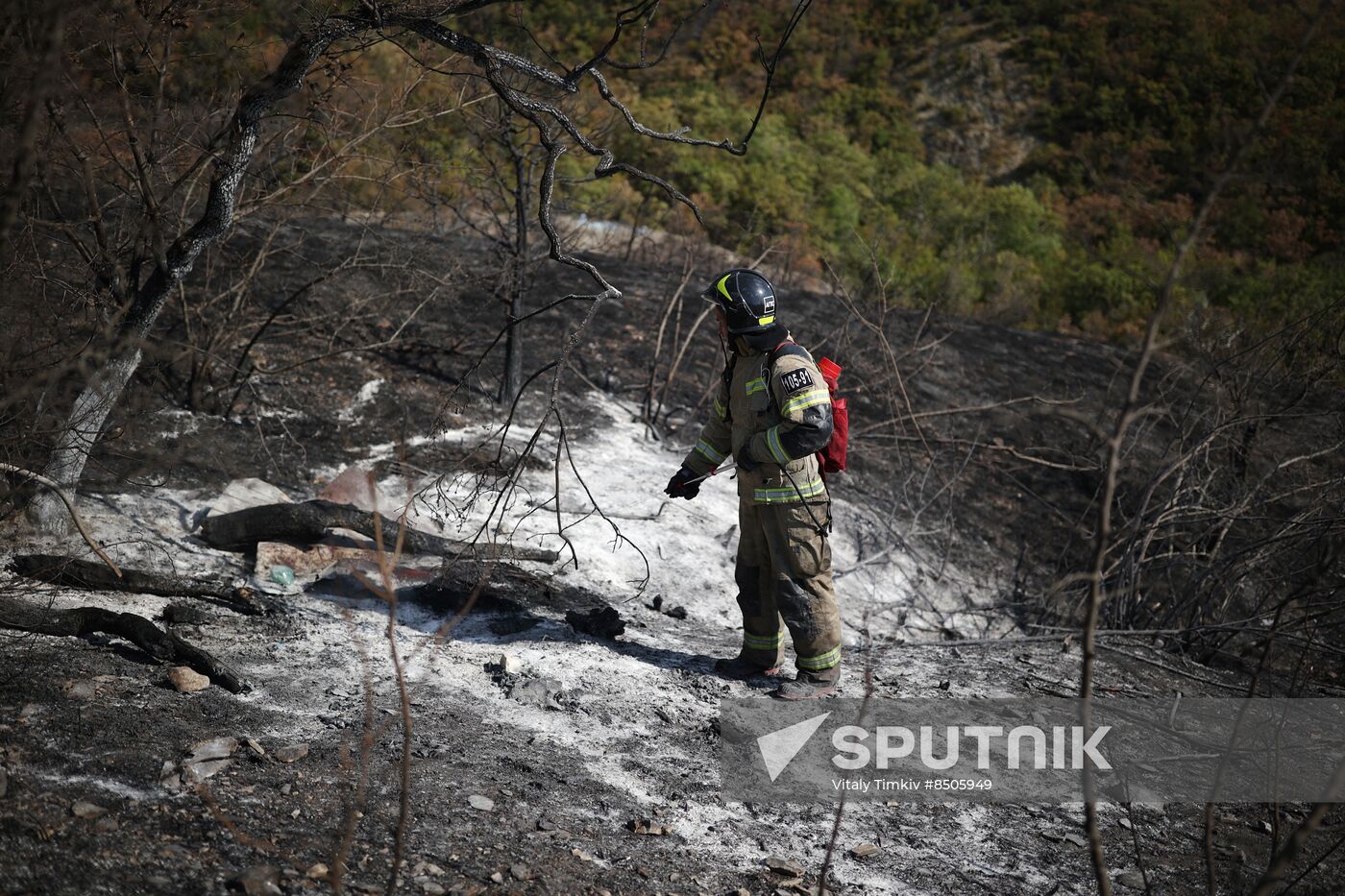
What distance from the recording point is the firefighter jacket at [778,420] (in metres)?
4.15

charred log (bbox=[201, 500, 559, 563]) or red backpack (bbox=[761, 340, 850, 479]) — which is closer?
red backpack (bbox=[761, 340, 850, 479])

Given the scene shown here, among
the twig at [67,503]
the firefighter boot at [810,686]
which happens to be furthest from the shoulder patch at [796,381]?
the twig at [67,503]

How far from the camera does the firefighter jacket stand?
4152 millimetres

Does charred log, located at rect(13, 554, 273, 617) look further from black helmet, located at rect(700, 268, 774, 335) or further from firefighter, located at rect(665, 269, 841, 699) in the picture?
black helmet, located at rect(700, 268, 774, 335)

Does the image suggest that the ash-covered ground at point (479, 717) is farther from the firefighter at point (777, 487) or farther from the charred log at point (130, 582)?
the firefighter at point (777, 487)

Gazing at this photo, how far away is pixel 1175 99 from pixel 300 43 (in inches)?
798

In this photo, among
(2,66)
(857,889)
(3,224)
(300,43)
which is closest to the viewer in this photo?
(3,224)

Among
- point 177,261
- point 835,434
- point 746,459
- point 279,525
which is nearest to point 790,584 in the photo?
point 746,459

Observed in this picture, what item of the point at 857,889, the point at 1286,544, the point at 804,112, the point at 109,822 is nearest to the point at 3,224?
the point at 109,822

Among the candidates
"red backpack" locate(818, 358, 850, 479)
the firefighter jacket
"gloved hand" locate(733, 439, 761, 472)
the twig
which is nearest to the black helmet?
the firefighter jacket

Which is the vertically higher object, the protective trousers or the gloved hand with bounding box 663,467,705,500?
the gloved hand with bounding box 663,467,705,500

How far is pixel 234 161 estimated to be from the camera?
4016mm

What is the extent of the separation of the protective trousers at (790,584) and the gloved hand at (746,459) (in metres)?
0.18

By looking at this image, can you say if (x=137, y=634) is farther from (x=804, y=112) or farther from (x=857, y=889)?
(x=804, y=112)
